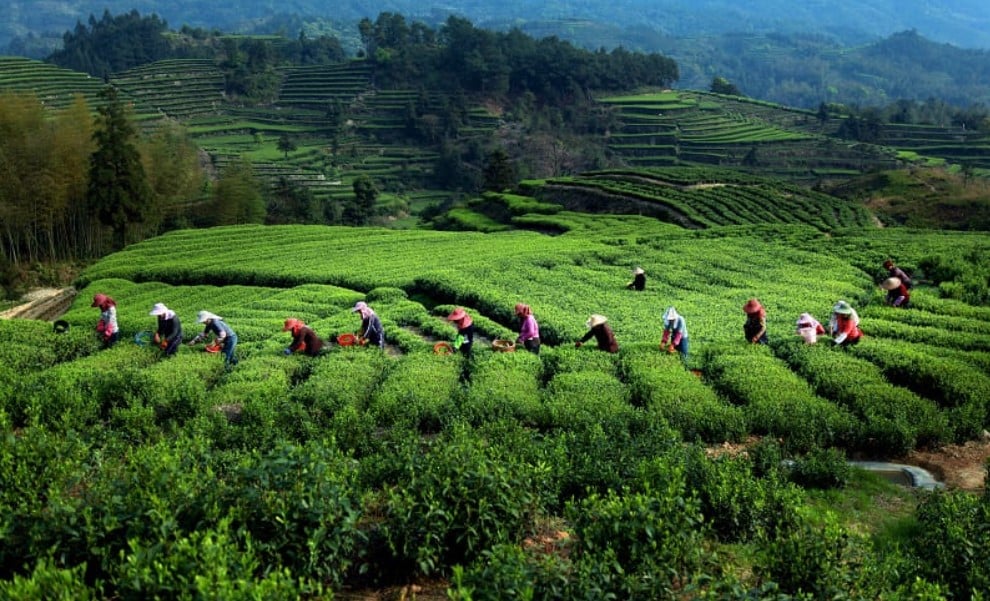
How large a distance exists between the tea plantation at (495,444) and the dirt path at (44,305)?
852cm

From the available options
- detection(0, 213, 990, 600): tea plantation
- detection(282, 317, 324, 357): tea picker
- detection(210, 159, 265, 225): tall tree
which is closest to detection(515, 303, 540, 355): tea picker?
detection(0, 213, 990, 600): tea plantation

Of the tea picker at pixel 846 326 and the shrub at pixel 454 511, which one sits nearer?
the shrub at pixel 454 511

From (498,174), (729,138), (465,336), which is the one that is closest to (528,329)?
(465,336)

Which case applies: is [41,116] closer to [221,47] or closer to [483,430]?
[483,430]

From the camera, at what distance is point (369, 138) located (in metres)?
120

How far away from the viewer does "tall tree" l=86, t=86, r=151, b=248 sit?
41469 mm

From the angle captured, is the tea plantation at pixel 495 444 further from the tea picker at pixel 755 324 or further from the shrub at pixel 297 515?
the tea picker at pixel 755 324

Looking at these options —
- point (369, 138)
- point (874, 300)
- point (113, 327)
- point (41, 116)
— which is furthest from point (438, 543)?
point (369, 138)

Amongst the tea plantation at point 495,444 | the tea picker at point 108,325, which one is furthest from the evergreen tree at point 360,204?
the tea picker at point 108,325

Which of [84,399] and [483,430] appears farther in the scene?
[84,399]

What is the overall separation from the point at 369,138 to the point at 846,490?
382 ft

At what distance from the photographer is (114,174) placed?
41.7 m

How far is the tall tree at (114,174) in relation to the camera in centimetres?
4147

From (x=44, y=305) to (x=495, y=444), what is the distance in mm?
33833
